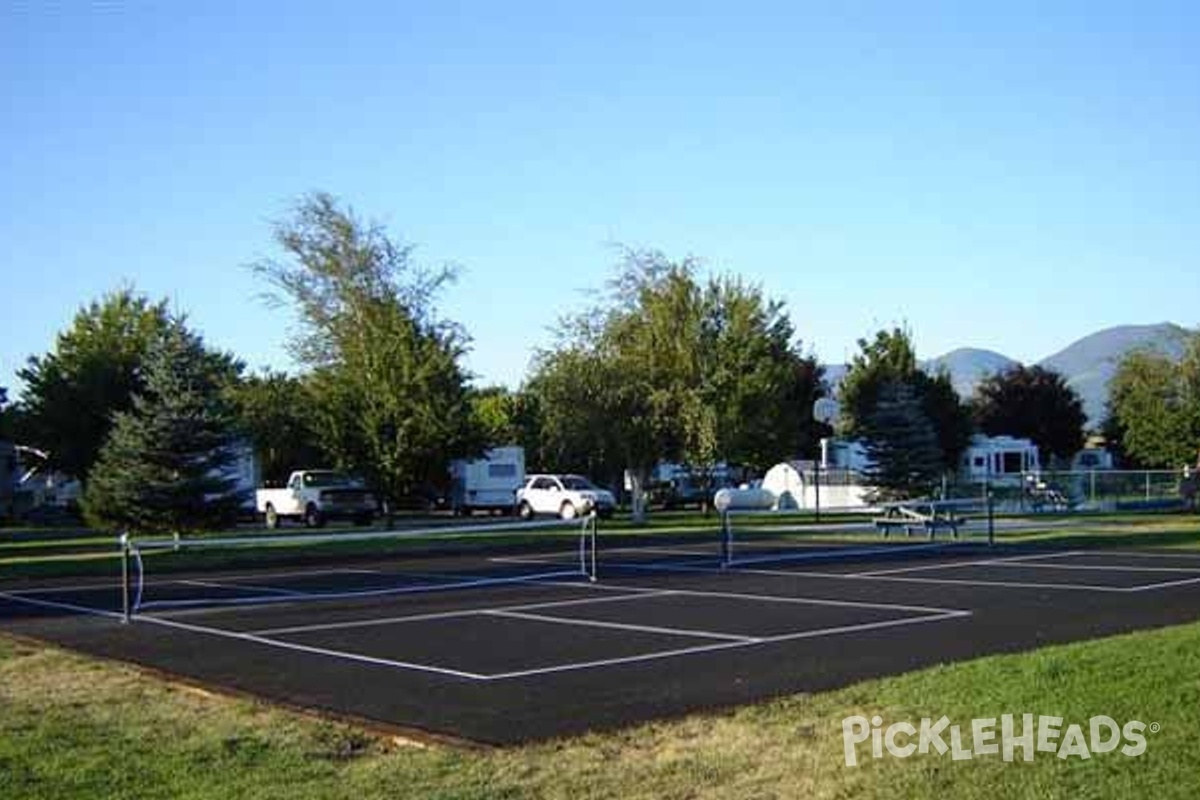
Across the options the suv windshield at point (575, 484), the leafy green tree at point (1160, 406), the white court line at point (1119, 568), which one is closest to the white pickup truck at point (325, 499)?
the suv windshield at point (575, 484)

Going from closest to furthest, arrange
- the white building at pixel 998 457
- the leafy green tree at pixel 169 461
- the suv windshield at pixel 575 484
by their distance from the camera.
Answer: the leafy green tree at pixel 169 461, the suv windshield at pixel 575 484, the white building at pixel 998 457

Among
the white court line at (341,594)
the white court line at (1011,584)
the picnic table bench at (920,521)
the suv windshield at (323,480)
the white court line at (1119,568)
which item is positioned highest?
the suv windshield at (323,480)

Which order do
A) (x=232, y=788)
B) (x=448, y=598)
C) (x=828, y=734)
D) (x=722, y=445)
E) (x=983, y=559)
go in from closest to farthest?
1. (x=232, y=788)
2. (x=828, y=734)
3. (x=448, y=598)
4. (x=983, y=559)
5. (x=722, y=445)

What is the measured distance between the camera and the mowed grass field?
6.96 m

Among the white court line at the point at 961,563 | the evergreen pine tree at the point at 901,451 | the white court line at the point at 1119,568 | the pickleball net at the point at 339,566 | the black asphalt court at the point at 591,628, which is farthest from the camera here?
the evergreen pine tree at the point at 901,451

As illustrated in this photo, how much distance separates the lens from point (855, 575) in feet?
70.9

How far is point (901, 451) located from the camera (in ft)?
148

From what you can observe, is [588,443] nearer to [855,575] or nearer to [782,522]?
[782,522]

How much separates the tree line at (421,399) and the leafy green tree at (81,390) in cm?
9

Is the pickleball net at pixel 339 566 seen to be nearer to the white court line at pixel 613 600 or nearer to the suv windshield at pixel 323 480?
the white court line at pixel 613 600

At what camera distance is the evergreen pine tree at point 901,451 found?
45.0m

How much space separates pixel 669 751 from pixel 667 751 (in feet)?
0.04

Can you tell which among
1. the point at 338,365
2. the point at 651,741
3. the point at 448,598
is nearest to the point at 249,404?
the point at 338,365

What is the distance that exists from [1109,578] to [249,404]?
31.0 metres
